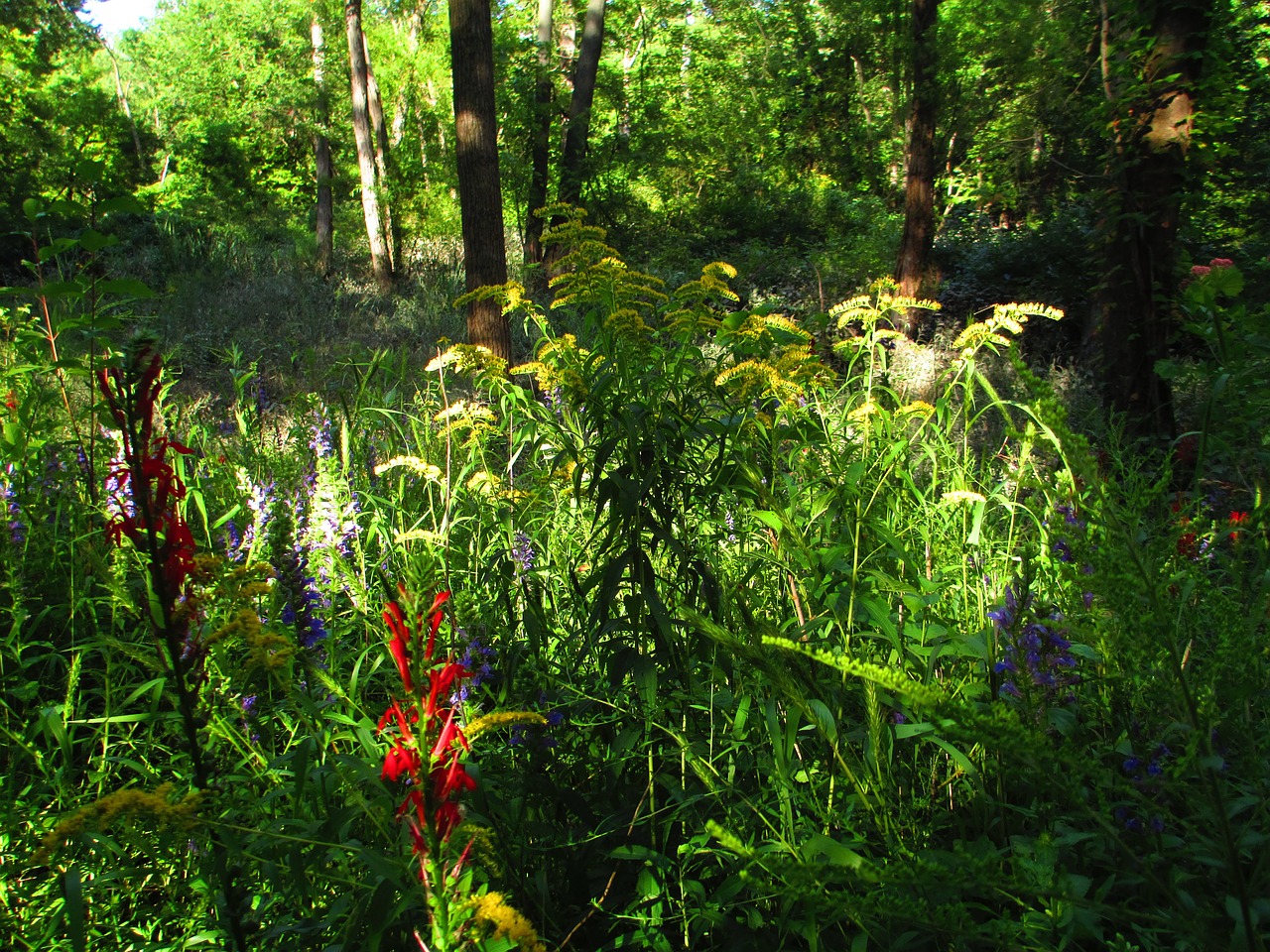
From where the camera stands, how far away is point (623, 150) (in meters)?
14.9

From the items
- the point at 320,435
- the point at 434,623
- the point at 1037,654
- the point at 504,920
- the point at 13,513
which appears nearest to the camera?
the point at 504,920

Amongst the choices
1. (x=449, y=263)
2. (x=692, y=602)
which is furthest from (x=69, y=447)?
(x=449, y=263)

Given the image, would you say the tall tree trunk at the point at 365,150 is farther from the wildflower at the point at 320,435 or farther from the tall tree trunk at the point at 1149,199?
the tall tree trunk at the point at 1149,199

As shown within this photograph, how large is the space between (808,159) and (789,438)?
24117 mm

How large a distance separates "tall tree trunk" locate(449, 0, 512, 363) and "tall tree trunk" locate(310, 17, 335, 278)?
9.78 m

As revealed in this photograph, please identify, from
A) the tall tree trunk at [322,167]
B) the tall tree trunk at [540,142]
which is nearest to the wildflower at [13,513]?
the tall tree trunk at [540,142]

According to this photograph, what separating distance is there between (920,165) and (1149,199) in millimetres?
5164

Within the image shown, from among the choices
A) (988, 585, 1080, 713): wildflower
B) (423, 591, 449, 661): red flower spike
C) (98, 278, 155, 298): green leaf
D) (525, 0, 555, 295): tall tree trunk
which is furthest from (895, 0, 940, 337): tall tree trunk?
(423, 591, 449, 661): red flower spike

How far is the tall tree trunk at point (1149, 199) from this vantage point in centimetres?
460

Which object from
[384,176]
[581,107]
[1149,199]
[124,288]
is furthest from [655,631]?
[384,176]

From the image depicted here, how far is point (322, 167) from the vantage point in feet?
59.7

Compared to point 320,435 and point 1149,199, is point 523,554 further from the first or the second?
point 1149,199

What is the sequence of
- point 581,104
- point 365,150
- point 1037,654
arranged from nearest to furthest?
point 1037,654
point 581,104
point 365,150

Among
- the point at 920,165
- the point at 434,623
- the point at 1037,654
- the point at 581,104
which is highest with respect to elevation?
the point at 581,104
